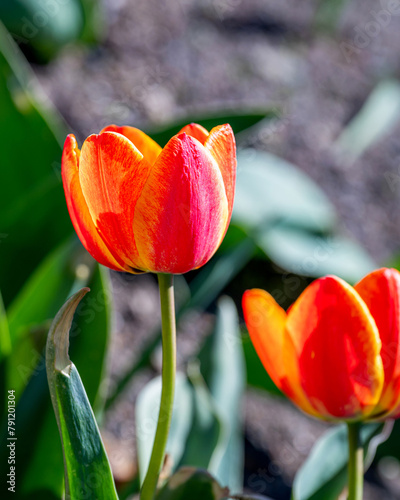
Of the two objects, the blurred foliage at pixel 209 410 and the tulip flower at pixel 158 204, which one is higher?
the tulip flower at pixel 158 204

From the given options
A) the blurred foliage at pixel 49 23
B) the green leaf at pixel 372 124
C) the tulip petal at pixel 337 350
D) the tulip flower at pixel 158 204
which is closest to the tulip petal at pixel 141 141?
the tulip flower at pixel 158 204

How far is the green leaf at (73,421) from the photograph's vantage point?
44cm

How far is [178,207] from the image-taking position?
1.41 ft

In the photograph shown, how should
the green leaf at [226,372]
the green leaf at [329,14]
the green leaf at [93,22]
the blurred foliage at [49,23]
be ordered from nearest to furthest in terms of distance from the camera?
1. the green leaf at [226,372]
2. the blurred foliage at [49,23]
3. the green leaf at [93,22]
4. the green leaf at [329,14]

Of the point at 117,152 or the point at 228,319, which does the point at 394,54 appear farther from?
the point at 117,152

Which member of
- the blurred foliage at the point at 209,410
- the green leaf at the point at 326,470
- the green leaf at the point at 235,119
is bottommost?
the blurred foliage at the point at 209,410

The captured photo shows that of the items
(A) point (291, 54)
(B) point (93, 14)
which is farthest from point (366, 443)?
(A) point (291, 54)

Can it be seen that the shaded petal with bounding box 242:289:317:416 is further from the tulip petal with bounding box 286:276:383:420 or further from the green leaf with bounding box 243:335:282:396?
the green leaf with bounding box 243:335:282:396

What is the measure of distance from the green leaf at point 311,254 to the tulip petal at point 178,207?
0.86m

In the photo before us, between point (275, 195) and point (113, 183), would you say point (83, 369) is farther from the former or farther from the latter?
point (275, 195)

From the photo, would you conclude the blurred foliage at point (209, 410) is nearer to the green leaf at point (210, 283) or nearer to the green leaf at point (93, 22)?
the green leaf at point (210, 283)

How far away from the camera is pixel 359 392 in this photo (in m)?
→ 0.49

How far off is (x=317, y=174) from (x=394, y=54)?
775mm

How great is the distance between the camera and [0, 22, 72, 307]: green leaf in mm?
842
